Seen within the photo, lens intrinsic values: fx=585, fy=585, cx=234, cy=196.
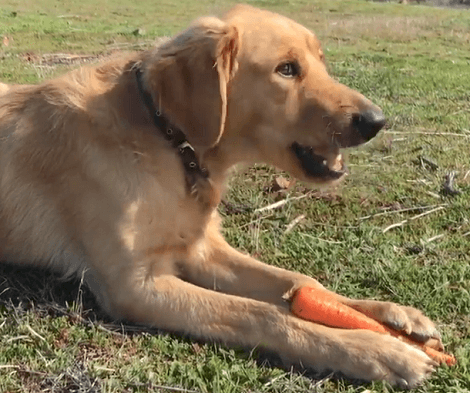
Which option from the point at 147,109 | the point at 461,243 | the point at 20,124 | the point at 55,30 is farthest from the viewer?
the point at 55,30

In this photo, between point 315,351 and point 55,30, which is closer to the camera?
point 315,351

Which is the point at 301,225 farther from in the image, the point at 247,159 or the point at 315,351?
the point at 315,351

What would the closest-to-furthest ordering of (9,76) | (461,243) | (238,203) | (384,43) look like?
(461,243)
(238,203)
(9,76)
(384,43)

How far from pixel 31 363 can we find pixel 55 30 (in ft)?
37.9

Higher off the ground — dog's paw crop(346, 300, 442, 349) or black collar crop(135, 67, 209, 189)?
black collar crop(135, 67, 209, 189)

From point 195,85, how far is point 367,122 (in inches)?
33.7

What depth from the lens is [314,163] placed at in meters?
2.99

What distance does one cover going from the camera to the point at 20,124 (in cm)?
308

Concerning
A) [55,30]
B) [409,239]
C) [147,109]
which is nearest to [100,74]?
[147,109]

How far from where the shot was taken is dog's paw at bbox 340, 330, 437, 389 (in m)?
2.26

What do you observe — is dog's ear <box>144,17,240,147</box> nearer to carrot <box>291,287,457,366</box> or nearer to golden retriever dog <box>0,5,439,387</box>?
golden retriever dog <box>0,5,439,387</box>

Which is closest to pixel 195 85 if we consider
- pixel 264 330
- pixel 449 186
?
pixel 264 330

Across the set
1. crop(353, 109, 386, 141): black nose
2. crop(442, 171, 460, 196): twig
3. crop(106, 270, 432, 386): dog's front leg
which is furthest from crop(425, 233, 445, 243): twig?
crop(106, 270, 432, 386): dog's front leg

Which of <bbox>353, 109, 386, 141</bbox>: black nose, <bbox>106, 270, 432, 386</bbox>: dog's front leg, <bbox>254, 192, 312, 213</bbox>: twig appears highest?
<bbox>353, 109, 386, 141</bbox>: black nose
